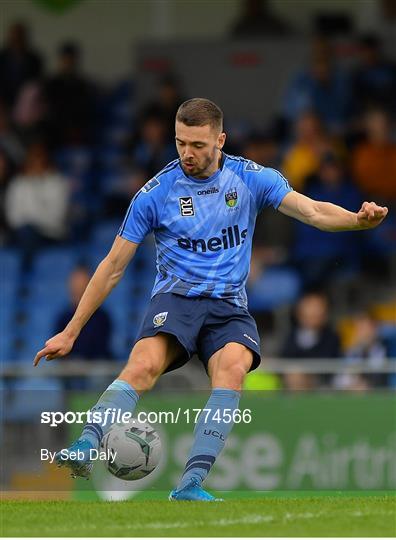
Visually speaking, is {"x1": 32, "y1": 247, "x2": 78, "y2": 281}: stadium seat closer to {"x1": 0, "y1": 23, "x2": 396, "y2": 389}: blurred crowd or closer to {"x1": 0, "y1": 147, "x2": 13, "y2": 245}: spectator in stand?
{"x1": 0, "y1": 23, "x2": 396, "y2": 389}: blurred crowd

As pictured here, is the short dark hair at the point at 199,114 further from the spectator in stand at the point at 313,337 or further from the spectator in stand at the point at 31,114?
the spectator in stand at the point at 31,114

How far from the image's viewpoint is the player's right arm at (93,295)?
318 inches

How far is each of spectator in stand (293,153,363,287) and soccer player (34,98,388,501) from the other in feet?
22.3

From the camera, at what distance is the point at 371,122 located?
1614 cm

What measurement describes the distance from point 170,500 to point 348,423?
4.16 m

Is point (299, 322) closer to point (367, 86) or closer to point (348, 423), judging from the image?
point (348, 423)

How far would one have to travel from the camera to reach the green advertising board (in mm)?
11523

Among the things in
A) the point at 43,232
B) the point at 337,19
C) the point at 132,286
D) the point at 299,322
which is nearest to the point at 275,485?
the point at 299,322

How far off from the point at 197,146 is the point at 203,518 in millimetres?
2084

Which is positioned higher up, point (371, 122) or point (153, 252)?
point (371, 122)

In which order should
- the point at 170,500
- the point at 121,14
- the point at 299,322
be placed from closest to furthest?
1. the point at 170,500
2. the point at 299,322
3. the point at 121,14

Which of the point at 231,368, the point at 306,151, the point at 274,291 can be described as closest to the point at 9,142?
the point at 306,151

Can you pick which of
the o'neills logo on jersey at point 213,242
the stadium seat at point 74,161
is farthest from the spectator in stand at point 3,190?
the o'neills logo on jersey at point 213,242

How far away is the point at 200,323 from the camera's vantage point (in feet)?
27.2
